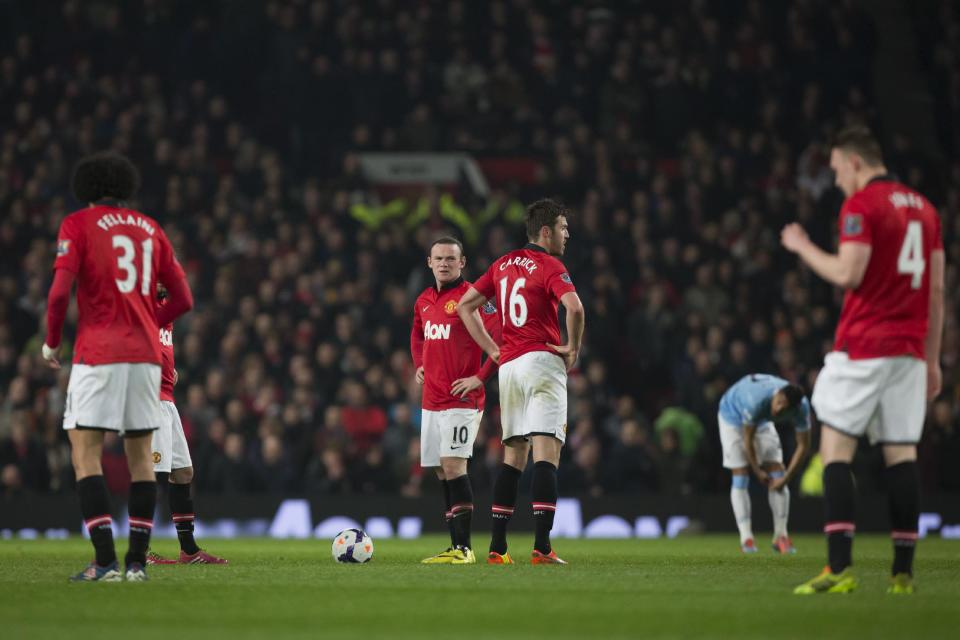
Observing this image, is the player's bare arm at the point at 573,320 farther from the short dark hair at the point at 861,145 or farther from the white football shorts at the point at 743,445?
the white football shorts at the point at 743,445

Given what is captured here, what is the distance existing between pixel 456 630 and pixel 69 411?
307cm

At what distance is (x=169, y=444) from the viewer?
10031 millimetres

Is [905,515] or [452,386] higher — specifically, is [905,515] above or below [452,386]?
below

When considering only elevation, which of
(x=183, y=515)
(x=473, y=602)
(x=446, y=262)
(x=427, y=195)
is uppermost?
(x=427, y=195)

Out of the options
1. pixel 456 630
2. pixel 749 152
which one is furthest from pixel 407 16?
pixel 456 630

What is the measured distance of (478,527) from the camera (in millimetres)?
17641

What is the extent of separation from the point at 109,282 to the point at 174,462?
9.75 feet

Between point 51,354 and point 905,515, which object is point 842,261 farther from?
point 51,354

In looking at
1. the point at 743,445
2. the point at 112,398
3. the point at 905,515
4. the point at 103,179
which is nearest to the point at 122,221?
the point at 103,179

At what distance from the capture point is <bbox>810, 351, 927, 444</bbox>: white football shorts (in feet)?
22.9

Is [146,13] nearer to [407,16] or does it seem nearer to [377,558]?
[407,16]

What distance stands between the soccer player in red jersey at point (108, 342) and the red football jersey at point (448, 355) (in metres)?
2.91

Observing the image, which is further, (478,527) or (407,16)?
(407,16)

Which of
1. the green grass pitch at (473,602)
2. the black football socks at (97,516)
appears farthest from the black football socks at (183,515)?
the black football socks at (97,516)
